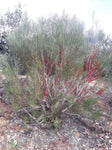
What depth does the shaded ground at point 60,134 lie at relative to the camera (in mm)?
2998

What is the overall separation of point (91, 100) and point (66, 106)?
486 millimetres

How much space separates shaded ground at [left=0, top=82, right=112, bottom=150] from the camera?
9.84 ft

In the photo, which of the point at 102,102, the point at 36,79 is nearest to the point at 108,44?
the point at 102,102

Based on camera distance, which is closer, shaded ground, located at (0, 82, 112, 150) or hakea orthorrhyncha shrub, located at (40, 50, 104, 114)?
shaded ground, located at (0, 82, 112, 150)

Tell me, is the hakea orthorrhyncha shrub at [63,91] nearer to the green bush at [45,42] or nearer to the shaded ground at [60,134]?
the shaded ground at [60,134]

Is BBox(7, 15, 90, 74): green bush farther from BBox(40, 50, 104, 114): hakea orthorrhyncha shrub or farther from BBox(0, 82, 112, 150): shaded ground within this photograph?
BBox(0, 82, 112, 150): shaded ground

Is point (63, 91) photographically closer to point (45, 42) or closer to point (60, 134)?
point (60, 134)

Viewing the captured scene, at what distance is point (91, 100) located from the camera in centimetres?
338

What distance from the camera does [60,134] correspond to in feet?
10.7

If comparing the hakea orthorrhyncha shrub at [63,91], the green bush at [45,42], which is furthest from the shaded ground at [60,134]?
the green bush at [45,42]

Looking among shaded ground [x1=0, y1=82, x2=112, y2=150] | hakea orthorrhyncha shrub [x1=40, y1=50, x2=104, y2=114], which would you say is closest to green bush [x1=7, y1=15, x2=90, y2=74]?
hakea orthorrhyncha shrub [x1=40, y1=50, x2=104, y2=114]

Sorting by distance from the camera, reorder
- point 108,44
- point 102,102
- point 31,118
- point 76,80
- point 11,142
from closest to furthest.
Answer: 1. point 11,142
2. point 76,80
3. point 31,118
4. point 102,102
5. point 108,44

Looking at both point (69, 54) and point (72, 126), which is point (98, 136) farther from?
point (69, 54)

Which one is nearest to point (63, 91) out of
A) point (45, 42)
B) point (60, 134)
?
point (60, 134)
